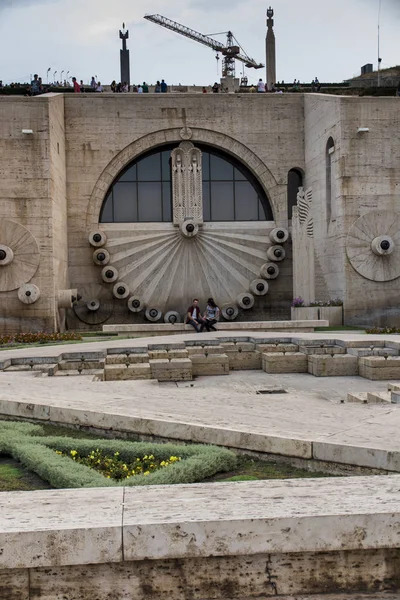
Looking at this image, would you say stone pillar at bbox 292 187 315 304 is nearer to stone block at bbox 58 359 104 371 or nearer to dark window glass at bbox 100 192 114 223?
dark window glass at bbox 100 192 114 223

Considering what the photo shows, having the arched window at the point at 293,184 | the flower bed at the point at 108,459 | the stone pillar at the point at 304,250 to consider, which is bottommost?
the flower bed at the point at 108,459

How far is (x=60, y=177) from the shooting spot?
63.4 feet

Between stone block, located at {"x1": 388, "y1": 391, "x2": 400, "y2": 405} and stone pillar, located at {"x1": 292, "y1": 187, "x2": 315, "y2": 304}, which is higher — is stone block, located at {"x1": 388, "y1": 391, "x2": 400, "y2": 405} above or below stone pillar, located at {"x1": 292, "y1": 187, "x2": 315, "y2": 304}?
below

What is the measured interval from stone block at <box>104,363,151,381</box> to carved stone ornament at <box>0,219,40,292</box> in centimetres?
911

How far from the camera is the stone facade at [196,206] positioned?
17.7 meters

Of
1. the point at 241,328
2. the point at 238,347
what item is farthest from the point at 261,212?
the point at 238,347

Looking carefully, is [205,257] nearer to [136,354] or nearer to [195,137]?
[195,137]

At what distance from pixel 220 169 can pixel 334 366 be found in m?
12.9

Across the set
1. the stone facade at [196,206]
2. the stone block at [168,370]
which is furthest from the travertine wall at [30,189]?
the stone block at [168,370]

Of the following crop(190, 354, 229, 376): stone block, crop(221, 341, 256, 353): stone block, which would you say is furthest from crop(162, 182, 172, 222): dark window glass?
crop(190, 354, 229, 376): stone block

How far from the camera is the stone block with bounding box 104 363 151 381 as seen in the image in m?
9.08

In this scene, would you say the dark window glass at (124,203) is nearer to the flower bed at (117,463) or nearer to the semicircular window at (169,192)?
the semicircular window at (169,192)

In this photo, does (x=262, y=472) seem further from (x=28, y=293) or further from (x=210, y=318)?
(x=28, y=293)

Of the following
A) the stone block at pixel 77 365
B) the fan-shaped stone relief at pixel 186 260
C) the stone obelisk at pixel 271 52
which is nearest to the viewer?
the stone block at pixel 77 365
